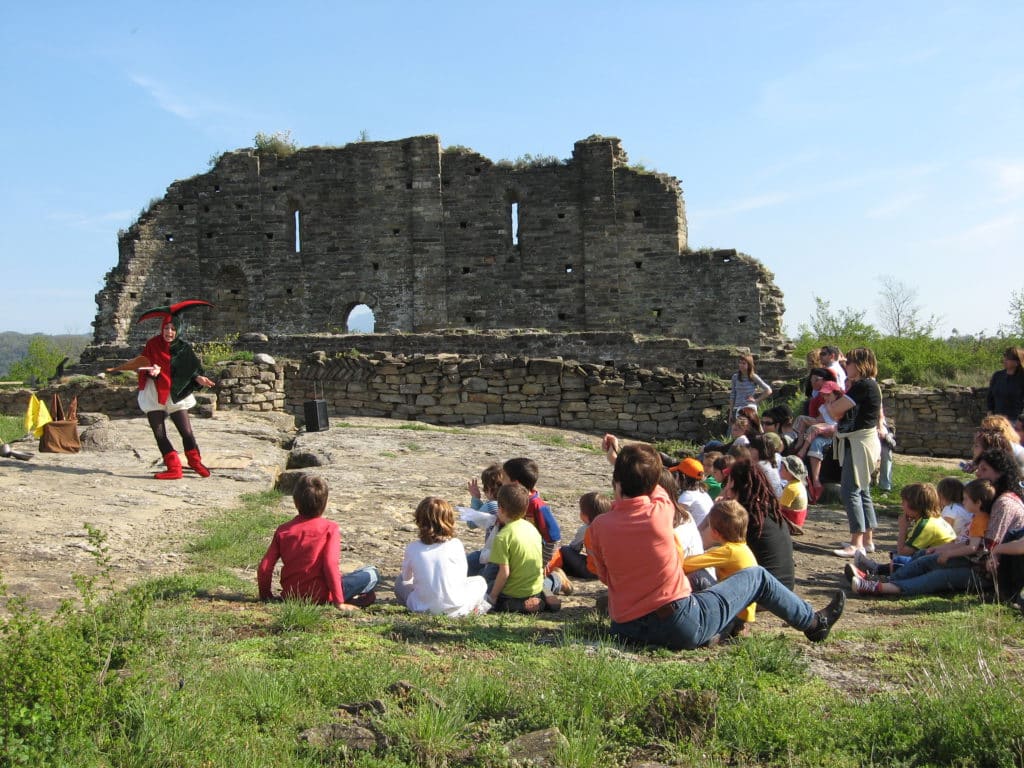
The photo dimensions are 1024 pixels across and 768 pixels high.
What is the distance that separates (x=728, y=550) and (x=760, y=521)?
2.30 ft

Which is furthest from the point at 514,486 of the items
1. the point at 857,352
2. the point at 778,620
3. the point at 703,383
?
the point at 703,383

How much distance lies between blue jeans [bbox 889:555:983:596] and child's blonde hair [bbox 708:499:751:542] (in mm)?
1778

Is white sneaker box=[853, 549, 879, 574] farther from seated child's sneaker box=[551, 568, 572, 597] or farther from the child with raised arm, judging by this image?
the child with raised arm

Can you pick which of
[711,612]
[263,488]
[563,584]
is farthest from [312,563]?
[263,488]

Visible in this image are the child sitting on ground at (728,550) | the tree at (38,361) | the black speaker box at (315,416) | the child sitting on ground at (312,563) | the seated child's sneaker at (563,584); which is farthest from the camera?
the tree at (38,361)

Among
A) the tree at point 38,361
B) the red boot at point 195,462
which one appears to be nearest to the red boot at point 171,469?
the red boot at point 195,462

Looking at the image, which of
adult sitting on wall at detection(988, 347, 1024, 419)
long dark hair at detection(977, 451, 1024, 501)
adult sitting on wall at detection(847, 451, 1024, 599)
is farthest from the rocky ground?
adult sitting on wall at detection(988, 347, 1024, 419)

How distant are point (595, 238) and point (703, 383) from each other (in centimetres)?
1388

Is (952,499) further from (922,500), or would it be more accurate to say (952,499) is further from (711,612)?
(711,612)

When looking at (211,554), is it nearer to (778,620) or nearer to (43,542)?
(43,542)

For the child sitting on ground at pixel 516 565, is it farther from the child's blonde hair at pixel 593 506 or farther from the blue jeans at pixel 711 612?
the blue jeans at pixel 711 612

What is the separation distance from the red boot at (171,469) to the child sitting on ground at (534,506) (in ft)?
12.8

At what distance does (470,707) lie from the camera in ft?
13.8

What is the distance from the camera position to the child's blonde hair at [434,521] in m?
6.08
